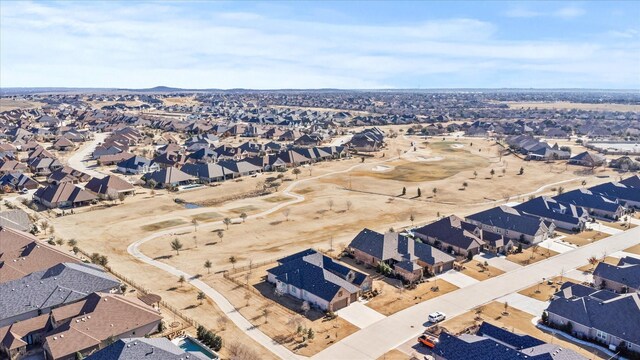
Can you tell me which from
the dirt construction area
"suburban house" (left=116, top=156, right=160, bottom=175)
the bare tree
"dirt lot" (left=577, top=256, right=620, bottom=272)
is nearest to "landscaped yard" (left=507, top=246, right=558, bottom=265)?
the dirt construction area

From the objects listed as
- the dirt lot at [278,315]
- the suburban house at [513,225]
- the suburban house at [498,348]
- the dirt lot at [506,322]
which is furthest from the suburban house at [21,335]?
the suburban house at [513,225]

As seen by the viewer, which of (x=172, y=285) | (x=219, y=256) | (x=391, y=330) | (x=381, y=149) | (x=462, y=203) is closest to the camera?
(x=391, y=330)

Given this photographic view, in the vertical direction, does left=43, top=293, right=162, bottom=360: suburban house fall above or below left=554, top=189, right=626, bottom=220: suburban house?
below

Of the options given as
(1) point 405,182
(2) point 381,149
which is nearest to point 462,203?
(1) point 405,182

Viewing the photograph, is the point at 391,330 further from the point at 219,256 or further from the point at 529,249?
the point at 529,249

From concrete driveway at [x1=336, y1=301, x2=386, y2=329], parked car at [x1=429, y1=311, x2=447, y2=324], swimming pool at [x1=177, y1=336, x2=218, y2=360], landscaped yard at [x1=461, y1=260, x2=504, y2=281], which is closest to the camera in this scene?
swimming pool at [x1=177, y1=336, x2=218, y2=360]

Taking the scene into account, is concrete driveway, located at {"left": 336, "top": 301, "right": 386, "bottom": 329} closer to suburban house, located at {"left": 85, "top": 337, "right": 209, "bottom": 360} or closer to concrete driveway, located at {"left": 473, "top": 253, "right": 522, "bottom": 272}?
suburban house, located at {"left": 85, "top": 337, "right": 209, "bottom": 360}
